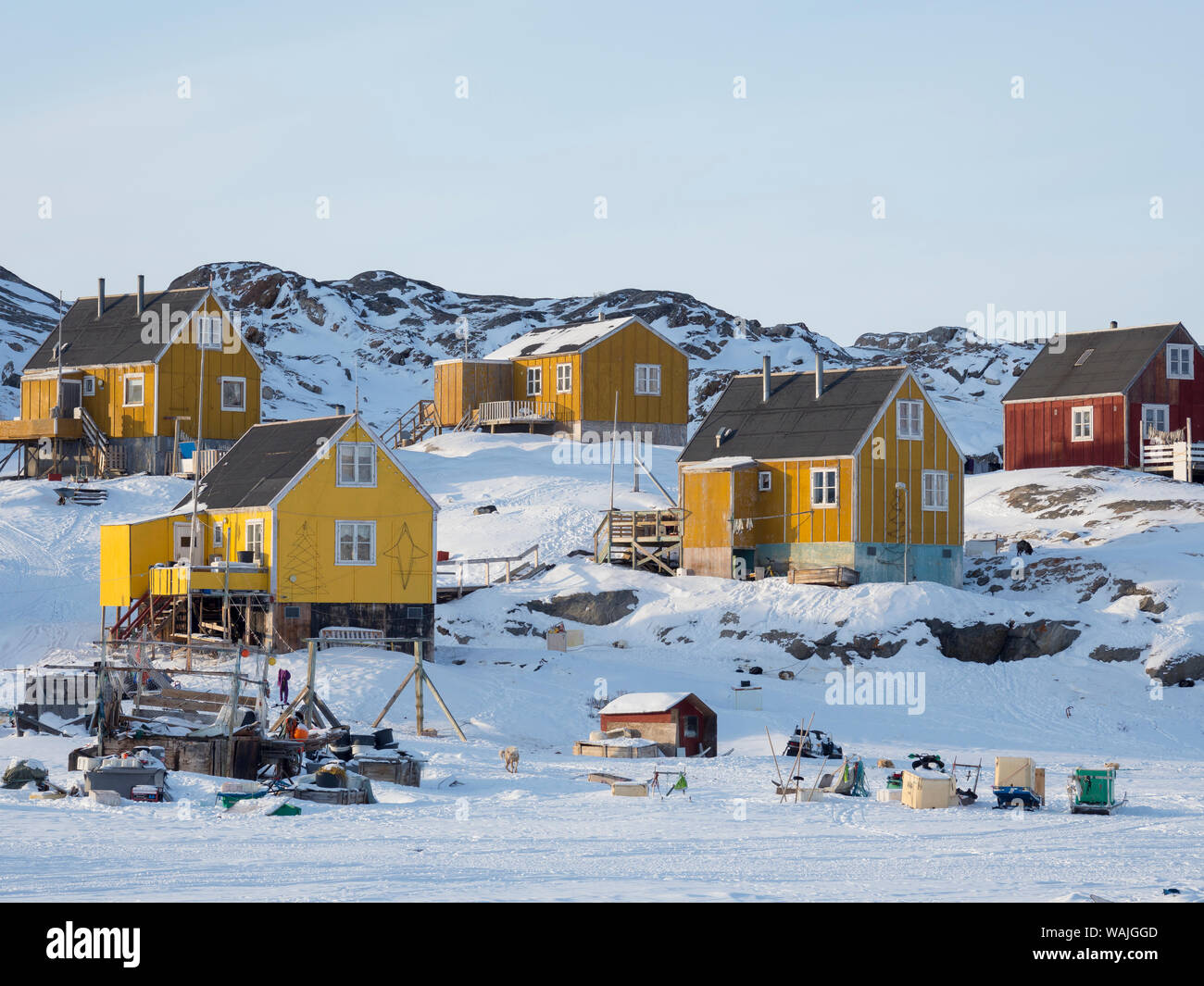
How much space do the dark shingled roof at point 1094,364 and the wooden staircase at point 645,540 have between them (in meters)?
18.0

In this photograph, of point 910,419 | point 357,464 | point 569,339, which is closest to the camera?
point 357,464

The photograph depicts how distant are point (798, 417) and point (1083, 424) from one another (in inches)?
586

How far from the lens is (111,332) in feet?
209

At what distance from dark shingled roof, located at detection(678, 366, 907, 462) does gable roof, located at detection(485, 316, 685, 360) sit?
12.6m

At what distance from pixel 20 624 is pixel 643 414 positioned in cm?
2980

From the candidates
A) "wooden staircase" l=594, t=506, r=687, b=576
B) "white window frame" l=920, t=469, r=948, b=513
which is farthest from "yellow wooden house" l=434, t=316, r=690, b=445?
"white window frame" l=920, t=469, r=948, b=513

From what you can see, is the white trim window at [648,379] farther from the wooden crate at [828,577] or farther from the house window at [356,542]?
the house window at [356,542]

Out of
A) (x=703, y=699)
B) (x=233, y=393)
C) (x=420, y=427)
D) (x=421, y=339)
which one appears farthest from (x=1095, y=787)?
(x=421, y=339)

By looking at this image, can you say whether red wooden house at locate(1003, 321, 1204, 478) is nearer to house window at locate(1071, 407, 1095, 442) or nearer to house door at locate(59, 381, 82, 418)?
house window at locate(1071, 407, 1095, 442)

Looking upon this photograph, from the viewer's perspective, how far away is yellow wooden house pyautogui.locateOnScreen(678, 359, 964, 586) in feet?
165

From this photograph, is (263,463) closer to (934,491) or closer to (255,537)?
(255,537)

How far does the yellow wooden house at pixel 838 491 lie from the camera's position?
50.3 meters

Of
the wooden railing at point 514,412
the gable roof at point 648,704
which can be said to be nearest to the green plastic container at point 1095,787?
the gable roof at point 648,704
